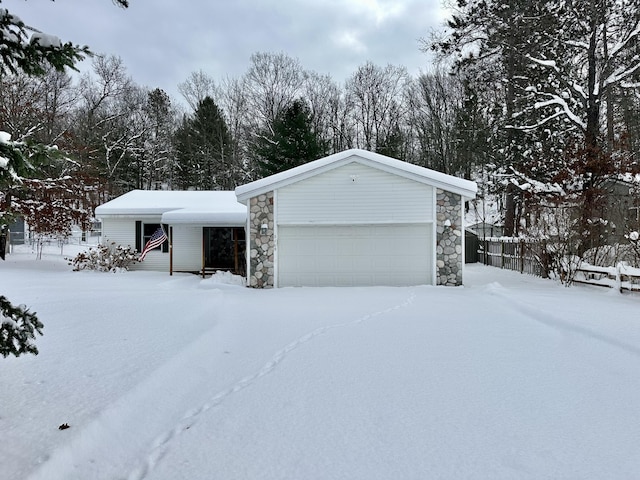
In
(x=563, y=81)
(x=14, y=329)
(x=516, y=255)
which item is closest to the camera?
(x=14, y=329)

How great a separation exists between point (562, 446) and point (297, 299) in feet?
23.7

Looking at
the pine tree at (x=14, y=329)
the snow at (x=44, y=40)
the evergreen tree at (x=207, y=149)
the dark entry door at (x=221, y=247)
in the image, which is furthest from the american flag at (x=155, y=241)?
the evergreen tree at (x=207, y=149)

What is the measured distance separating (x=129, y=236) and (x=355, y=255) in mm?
9313

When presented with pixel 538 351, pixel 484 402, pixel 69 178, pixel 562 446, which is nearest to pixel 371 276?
pixel 538 351

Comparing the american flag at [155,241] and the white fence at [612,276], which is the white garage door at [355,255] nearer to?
the white fence at [612,276]

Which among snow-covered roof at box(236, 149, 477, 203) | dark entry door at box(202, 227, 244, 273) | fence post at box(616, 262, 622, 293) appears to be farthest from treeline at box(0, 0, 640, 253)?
dark entry door at box(202, 227, 244, 273)

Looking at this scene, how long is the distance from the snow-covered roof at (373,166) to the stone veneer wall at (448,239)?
30 cm

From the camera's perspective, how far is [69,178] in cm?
1834

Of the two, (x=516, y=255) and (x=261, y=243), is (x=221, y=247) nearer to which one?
(x=261, y=243)

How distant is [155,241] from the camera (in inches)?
614

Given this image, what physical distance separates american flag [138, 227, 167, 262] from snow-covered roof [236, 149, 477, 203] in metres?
5.18

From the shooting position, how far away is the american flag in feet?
50.9

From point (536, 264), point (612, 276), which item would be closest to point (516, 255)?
point (536, 264)

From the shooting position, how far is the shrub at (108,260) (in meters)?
15.6
